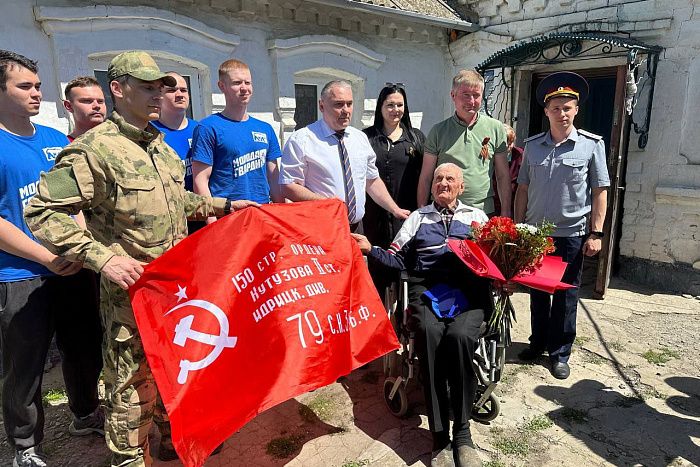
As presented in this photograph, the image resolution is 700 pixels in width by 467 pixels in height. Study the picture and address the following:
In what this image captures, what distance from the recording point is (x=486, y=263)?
2.80 metres

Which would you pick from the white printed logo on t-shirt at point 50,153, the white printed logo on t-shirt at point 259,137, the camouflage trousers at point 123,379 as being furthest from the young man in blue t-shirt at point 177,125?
the camouflage trousers at point 123,379

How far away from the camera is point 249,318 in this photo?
232cm

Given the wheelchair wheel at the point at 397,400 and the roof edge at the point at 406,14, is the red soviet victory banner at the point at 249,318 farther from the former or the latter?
the roof edge at the point at 406,14

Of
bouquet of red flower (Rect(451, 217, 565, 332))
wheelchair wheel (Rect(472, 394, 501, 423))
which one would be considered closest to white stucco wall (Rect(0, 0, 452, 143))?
bouquet of red flower (Rect(451, 217, 565, 332))

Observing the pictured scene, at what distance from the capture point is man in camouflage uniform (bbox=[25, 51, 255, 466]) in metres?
1.96

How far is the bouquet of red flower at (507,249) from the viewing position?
2772mm

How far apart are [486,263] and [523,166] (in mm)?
1611

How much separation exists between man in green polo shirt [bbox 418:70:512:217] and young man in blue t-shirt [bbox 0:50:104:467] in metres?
2.65

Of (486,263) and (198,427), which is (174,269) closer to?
(198,427)

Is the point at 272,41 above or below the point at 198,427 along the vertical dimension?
above

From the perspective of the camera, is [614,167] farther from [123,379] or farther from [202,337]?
[123,379]

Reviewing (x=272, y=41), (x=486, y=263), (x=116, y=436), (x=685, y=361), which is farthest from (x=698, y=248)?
(x=116, y=436)

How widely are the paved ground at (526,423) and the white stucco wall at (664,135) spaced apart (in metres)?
1.94

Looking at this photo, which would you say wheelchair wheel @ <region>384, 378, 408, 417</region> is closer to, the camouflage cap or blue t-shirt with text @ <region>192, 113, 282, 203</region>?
blue t-shirt with text @ <region>192, 113, 282, 203</region>
